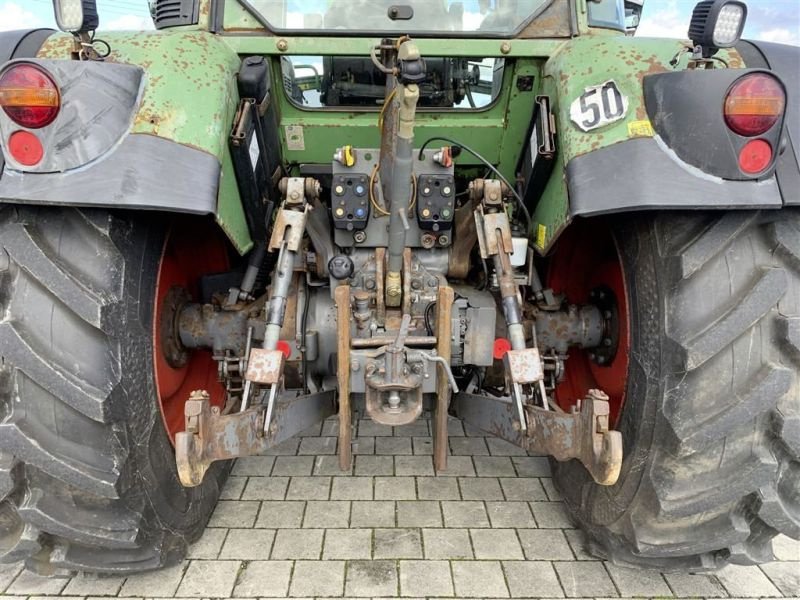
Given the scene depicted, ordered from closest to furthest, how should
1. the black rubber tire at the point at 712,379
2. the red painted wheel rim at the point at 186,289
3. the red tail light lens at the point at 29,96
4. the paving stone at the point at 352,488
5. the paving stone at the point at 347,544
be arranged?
1. the red tail light lens at the point at 29,96
2. the black rubber tire at the point at 712,379
3. the red painted wheel rim at the point at 186,289
4. the paving stone at the point at 347,544
5. the paving stone at the point at 352,488

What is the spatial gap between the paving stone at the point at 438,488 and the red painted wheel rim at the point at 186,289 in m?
1.12

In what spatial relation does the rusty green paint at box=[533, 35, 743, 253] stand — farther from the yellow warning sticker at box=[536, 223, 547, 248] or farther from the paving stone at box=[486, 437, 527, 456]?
the paving stone at box=[486, 437, 527, 456]

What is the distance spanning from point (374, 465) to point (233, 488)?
2.43 ft

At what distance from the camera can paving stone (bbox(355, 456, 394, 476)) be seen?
126 inches

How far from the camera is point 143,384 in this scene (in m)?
2.06

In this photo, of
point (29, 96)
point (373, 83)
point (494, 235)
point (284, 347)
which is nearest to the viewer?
point (29, 96)

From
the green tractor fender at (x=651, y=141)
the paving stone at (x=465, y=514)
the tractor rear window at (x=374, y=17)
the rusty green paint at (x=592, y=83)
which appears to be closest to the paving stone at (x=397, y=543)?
the paving stone at (x=465, y=514)

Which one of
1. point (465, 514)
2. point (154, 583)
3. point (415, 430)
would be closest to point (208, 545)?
point (154, 583)

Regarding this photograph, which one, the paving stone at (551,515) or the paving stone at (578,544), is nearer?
the paving stone at (578,544)

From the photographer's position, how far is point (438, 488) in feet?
10.0

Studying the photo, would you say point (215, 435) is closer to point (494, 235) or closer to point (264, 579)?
point (264, 579)

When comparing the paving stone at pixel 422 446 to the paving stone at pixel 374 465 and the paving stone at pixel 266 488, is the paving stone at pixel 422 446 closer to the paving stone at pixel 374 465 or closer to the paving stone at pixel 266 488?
the paving stone at pixel 374 465

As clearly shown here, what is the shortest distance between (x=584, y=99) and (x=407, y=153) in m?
0.68

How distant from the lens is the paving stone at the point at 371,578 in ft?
7.70
